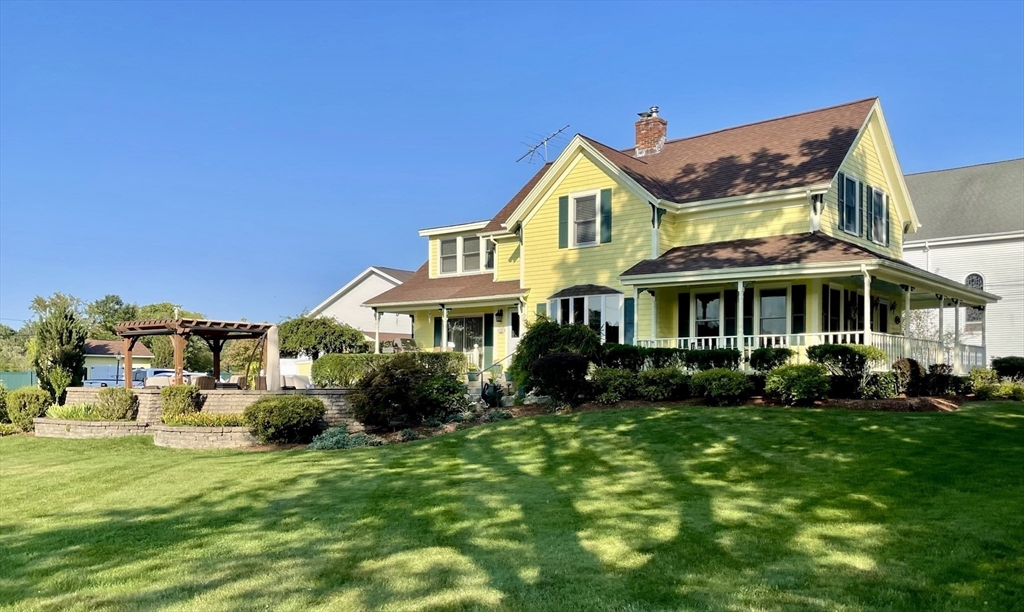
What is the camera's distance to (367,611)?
518 cm

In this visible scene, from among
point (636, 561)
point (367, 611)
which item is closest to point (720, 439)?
point (636, 561)

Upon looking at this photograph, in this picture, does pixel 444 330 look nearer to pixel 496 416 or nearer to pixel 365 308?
pixel 496 416

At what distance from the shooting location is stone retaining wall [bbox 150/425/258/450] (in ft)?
54.7

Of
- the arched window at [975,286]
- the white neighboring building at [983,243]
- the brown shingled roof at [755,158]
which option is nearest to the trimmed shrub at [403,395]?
the brown shingled roof at [755,158]

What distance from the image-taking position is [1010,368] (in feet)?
60.7

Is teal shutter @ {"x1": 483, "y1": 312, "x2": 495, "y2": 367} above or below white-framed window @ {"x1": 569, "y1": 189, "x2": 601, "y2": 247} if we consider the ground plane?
below

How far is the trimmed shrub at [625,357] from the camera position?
17.3 meters

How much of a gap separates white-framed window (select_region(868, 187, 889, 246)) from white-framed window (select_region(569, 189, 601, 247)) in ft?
26.4

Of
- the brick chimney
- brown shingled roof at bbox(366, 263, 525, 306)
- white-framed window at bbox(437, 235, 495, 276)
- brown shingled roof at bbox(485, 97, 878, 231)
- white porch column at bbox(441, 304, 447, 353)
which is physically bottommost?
white porch column at bbox(441, 304, 447, 353)

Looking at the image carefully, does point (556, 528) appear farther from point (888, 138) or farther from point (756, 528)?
point (888, 138)

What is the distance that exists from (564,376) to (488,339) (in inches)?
392

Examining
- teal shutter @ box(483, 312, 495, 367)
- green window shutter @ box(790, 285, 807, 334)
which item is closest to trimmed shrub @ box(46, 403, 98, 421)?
teal shutter @ box(483, 312, 495, 367)

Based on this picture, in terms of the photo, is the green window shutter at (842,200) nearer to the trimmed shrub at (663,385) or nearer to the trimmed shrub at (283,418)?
the trimmed shrub at (663,385)

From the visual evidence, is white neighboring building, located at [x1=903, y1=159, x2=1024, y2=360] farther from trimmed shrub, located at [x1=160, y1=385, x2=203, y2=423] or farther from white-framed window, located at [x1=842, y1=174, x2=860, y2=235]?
trimmed shrub, located at [x1=160, y1=385, x2=203, y2=423]
